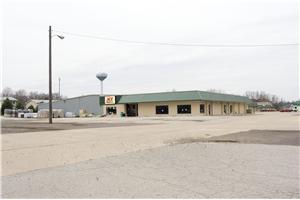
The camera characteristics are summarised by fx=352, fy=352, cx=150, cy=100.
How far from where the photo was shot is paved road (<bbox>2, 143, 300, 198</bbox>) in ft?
21.1

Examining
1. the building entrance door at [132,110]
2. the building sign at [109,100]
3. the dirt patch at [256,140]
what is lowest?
the dirt patch at [256,140]

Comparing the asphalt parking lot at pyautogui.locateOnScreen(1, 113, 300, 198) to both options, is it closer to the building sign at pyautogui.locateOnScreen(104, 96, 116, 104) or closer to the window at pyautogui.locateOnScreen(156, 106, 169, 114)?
the window at pyautogui.locateOnScreen(156, 106, 169, 114)

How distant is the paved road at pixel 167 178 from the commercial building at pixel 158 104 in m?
51.3

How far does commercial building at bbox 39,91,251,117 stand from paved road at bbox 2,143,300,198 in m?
51.3

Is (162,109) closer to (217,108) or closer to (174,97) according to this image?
(174,97)

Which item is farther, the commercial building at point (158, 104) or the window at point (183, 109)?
the window at point (183, 109)

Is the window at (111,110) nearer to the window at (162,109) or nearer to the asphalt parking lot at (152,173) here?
the window at (162,109)

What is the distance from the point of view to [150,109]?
2734 inches

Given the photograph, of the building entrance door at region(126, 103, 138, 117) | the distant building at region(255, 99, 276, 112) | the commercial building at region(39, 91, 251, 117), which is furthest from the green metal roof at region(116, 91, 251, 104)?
the distant building at region(255, 99, 276, 112)

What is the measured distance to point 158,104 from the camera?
224 ft

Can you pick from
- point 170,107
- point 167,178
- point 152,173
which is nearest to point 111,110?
point 170,107

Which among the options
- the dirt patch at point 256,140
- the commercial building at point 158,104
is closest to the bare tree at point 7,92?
the commercial building at point 158,104

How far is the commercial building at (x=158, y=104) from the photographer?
63.8 m

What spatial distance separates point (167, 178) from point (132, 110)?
218ft
